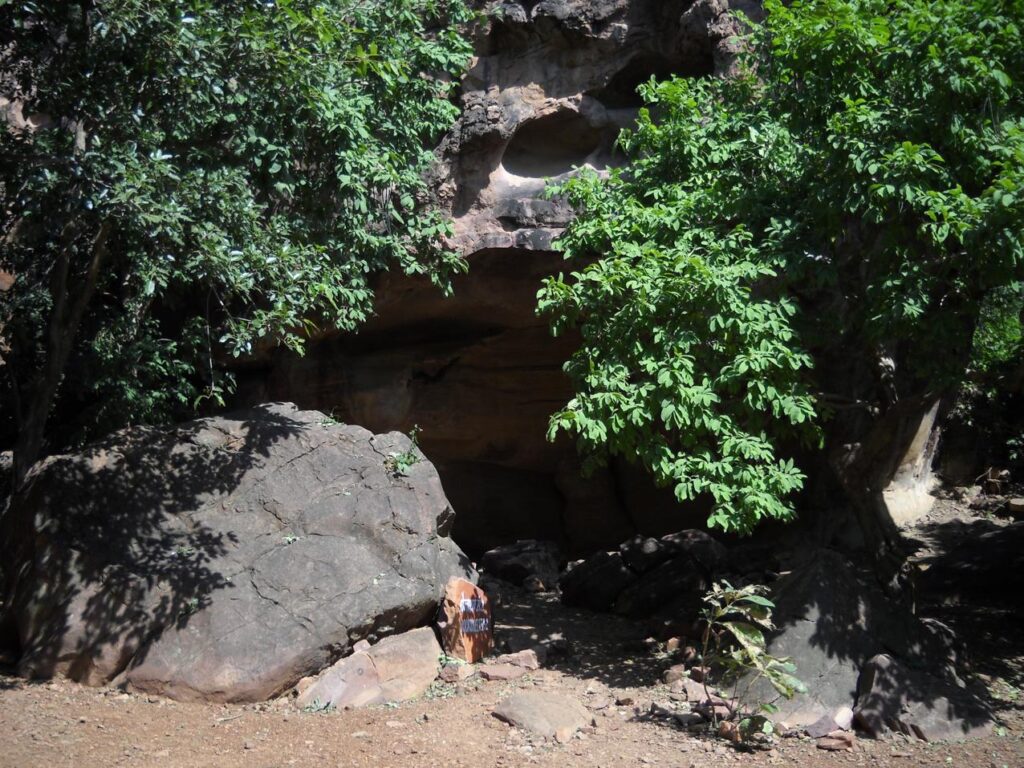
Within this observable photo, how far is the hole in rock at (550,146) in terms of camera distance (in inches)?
431

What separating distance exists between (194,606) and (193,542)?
0.64m

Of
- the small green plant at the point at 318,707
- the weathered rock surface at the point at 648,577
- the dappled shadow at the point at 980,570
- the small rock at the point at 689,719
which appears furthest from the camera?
the weathered rock surface at the point at 648,577

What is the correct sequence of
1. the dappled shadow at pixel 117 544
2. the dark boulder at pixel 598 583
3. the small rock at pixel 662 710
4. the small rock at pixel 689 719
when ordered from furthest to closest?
the dark boulder at pixel 598 583, the dappled shadow at pixel 117 544, the small rock at pixel 662 710, the small rock at pixel 689 719

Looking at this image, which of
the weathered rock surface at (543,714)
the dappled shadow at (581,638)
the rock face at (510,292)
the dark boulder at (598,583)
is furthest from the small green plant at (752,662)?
the rock face at (510,292)

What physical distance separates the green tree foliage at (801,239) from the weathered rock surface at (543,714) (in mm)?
1601

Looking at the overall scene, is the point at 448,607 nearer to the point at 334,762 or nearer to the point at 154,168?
the point at 334,762

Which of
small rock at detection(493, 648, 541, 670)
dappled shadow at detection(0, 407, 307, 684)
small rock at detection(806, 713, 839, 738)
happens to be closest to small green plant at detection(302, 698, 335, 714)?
dappled shadow at detection(0, 407, 307, 684)

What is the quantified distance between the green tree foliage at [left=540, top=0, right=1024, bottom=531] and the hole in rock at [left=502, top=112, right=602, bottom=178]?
325 centimetres

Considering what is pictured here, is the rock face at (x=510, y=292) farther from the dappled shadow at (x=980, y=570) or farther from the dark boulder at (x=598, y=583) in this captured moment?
the dappled shadow at (x=980, y=570)

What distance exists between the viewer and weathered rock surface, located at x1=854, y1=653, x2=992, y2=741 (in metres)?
6.07

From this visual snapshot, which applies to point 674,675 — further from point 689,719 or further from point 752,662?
point 752,662

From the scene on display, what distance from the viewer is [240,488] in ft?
25.3

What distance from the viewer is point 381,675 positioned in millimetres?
6863

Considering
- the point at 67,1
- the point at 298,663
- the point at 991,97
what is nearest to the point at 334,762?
the point at 298,663
